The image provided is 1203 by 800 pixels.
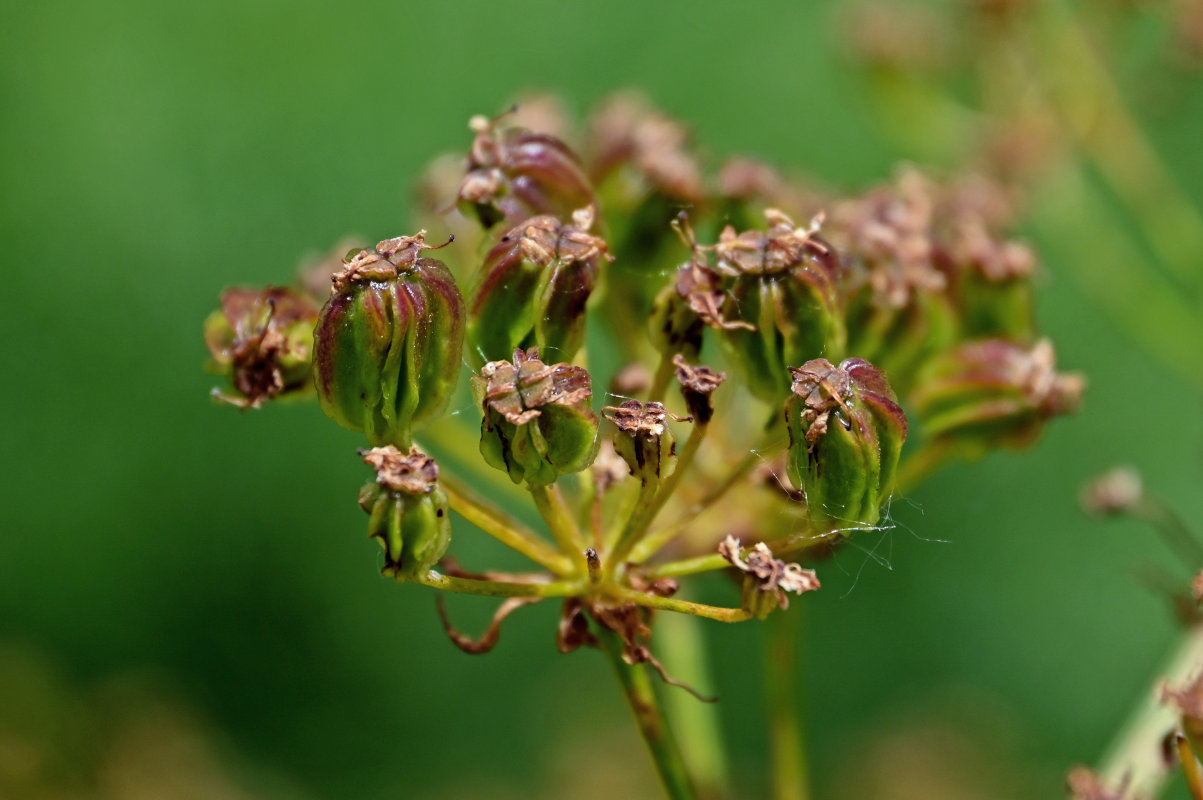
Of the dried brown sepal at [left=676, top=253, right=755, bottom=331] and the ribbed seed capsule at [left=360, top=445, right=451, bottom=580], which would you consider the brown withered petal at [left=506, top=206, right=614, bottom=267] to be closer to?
the dried brown sepal at [left=676, top=253, right=755, bottom=331]

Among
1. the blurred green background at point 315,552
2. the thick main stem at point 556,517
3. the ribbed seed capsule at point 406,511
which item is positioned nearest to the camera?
the ribbed seed capsule at point 406,511

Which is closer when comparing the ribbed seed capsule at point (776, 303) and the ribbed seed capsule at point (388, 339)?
the ribbed seed capsule at point (388, 339)

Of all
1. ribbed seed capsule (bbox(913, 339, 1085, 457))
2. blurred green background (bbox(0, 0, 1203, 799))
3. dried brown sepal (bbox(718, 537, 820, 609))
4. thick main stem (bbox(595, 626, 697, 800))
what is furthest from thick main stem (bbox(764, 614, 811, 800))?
blurred green background (bbox(0, 0, 1203, 799))

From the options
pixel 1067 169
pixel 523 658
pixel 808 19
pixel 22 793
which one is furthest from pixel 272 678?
pixel 808 19

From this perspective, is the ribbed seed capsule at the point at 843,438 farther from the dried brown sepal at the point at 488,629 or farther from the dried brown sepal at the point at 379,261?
the dried brown sepal at the point at 379,261

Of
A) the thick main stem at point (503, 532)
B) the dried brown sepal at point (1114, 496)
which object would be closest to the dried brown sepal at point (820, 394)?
the thick main stem at point (503, 532)

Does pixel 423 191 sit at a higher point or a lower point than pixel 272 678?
higher

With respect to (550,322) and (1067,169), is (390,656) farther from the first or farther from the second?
(550,322)
